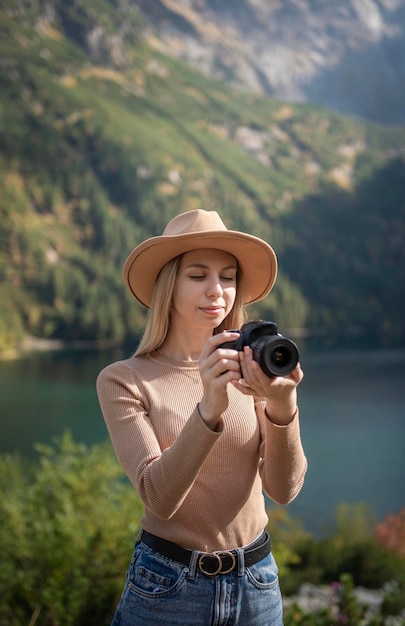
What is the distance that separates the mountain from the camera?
538 feet

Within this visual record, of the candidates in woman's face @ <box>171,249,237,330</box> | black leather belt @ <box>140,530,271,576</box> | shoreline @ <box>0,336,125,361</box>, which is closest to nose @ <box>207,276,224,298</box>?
woman's face @ <box>171,249,237,330</box>

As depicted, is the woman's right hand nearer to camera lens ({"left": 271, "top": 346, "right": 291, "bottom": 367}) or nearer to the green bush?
camera lens ({"left": 271, "top": 346, "right": 291, "bottom": 367})

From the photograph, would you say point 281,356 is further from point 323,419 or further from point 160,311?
point 323,419

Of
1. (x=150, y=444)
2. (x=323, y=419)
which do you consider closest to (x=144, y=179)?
(x=323, y=419)

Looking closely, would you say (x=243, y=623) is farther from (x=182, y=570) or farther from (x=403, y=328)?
(x=403, y=328)

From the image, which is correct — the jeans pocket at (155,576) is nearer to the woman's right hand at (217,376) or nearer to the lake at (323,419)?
the woman's right hand at (217,376)

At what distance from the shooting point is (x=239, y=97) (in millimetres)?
142000

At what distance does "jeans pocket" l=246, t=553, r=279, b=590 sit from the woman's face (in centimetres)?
67

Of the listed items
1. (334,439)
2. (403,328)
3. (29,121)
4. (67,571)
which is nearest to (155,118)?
(29,121)

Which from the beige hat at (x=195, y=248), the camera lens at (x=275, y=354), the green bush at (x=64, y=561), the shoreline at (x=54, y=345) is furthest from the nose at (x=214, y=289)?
the shoreline at (x=54, y=345)

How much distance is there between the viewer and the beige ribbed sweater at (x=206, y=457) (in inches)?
64.4

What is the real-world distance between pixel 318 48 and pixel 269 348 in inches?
7525

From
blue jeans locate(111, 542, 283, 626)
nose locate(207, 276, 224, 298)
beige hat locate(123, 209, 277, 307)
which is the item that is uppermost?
beige hat locate(123, 209, 277, 307)

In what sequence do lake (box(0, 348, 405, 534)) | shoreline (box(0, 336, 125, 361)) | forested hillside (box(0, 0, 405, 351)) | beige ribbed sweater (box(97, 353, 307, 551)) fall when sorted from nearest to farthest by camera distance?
1. beige ribbed sweater (box(97, 353, 307, 551))
2. lake (box(0, 348, 405, 534))
3. shoreline (box(0, 336, 125, 361))
4. forested hillside (box(0, 0, 405, 351))
